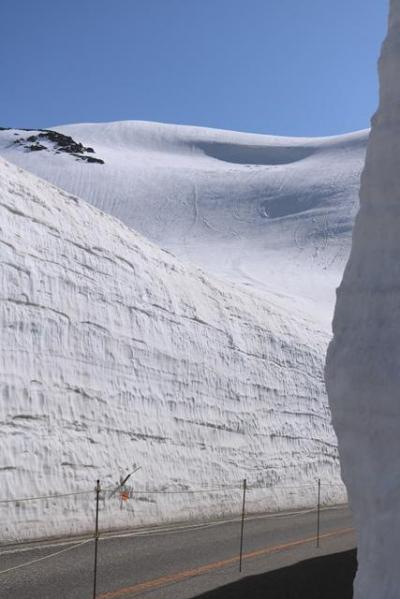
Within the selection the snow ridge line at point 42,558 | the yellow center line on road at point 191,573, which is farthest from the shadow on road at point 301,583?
the snow ridge line at point 42,558

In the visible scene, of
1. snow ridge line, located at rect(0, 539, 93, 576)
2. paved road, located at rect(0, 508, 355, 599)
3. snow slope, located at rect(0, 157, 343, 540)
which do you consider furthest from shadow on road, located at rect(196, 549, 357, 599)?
snow slope, located at rect(0, 157, 343, 540)

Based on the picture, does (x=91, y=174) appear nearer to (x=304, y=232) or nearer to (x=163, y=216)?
(x=163, y=216)

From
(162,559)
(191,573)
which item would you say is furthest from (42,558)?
(191,573)

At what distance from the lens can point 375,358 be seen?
518cm

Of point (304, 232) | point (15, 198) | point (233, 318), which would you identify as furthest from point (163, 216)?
point (15, 198)

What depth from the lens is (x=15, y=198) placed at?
41.5 ft

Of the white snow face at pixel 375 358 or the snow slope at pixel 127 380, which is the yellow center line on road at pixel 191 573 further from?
the white snow face at pixel 375 358

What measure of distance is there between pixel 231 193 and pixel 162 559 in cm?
5015

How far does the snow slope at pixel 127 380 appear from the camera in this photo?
11.4m

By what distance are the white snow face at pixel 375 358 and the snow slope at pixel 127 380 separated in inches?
253

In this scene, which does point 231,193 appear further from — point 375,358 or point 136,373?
point 375,358

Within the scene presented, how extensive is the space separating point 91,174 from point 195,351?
5253 centimetres

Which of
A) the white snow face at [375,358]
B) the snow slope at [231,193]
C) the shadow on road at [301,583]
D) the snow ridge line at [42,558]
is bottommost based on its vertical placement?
the shadow on road at [301,583]

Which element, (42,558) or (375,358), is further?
(42,558)
